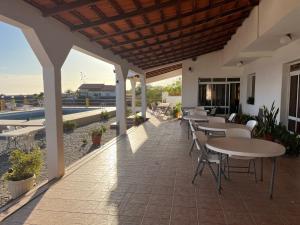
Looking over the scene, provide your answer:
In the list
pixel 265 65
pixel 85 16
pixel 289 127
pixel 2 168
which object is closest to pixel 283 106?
pixel 289 127

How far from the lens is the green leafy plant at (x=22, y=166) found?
3441 mm

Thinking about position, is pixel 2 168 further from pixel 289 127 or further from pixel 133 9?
pixel 289 127

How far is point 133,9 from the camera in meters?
4.06

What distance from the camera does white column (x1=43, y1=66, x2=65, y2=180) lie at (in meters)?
3.82

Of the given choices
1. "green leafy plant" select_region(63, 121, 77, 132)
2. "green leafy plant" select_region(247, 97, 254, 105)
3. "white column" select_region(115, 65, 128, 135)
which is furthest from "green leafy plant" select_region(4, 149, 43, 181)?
"green leafy plant" select_region(247, 97, 254, 105)

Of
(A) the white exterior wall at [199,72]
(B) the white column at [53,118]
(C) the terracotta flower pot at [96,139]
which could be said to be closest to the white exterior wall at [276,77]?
(A) the white exterior wall at [199,72]

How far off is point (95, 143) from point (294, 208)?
16.3 feet

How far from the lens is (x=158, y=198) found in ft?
10.4

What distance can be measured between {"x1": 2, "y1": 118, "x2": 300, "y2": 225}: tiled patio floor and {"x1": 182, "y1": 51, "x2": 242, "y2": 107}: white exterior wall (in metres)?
8.06

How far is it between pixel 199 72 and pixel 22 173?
1043 centimetres

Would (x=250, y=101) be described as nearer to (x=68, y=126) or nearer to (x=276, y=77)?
(x=276, y=77)

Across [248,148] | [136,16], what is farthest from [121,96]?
[248,148]

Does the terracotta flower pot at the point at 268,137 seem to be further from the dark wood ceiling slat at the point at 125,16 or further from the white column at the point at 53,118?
A: the white column at the point at 53,118

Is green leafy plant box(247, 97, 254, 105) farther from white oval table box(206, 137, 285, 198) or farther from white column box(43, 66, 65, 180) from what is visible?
white column box(43, 66, 65, 180)
